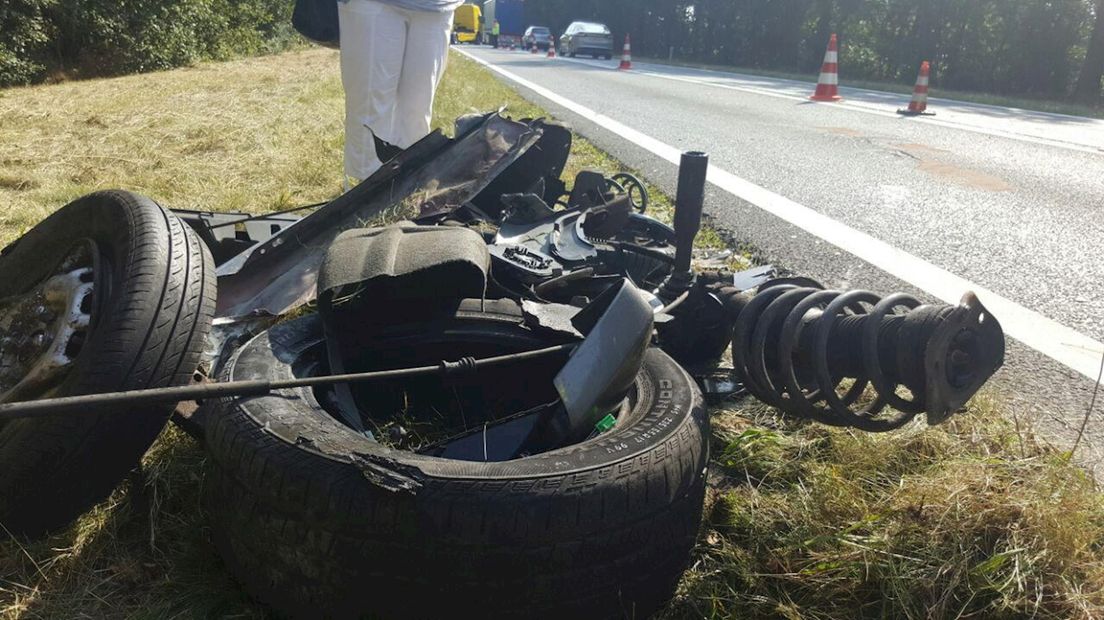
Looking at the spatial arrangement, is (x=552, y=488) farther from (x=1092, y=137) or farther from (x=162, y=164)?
(x=1092, y=137)

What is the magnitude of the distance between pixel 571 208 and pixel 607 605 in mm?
2266

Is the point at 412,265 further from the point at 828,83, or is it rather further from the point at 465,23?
the point at 465,23

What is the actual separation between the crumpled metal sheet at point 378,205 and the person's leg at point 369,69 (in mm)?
1072

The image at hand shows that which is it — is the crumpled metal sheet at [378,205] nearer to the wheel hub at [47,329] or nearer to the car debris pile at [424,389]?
the car debris pile at [424,389]

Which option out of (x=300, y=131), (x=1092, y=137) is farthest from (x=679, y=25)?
(x=300, y=131)

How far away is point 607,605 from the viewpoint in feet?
4.91

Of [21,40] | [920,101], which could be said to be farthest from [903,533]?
[21,40]

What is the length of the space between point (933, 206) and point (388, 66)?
12.5 feet

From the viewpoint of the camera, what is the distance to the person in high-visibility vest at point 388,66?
456 cm

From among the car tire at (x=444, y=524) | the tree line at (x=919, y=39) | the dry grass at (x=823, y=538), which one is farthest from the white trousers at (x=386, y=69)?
the tree line at (x=919, y=39)

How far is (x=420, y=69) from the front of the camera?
4789 mm

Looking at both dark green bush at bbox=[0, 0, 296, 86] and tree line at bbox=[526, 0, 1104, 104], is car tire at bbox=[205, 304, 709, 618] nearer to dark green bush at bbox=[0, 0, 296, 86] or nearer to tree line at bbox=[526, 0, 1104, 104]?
dark green bush at bbox=[0, 0, 296, 86]

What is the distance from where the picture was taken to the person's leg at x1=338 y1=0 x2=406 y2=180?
14.9ft

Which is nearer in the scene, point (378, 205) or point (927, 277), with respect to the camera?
point (378, 205)
